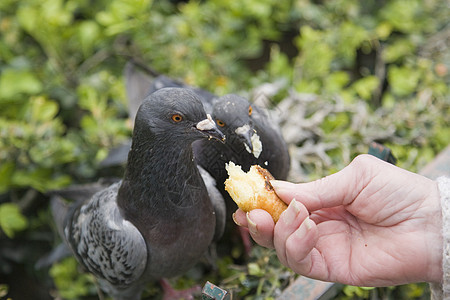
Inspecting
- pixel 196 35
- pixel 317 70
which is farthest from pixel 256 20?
pixel 317 70

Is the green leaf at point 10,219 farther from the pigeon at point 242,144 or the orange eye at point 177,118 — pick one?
the orange eye at point 177,118

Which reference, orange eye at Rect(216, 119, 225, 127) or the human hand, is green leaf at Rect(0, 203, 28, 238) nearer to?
orange eye at Rect(216, 119, 225, 127)

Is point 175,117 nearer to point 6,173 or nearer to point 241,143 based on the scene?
point 241,143

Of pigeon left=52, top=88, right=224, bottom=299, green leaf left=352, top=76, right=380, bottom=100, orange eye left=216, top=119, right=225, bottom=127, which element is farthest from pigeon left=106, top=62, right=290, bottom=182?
green leaf left=352, top=76, right=380, bottom=100

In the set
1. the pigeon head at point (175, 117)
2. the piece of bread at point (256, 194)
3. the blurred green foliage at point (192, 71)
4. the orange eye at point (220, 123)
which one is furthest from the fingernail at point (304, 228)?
the blurred green foliage at point (192, 71)

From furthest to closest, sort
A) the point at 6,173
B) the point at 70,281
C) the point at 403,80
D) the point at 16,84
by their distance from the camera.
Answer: the point at 403,80 → the point at 16,84 → the point at 6,173 → the point at 70,281

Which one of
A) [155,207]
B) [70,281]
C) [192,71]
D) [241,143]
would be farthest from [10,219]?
[241,143]

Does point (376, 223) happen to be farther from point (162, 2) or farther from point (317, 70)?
point (162, 2)
